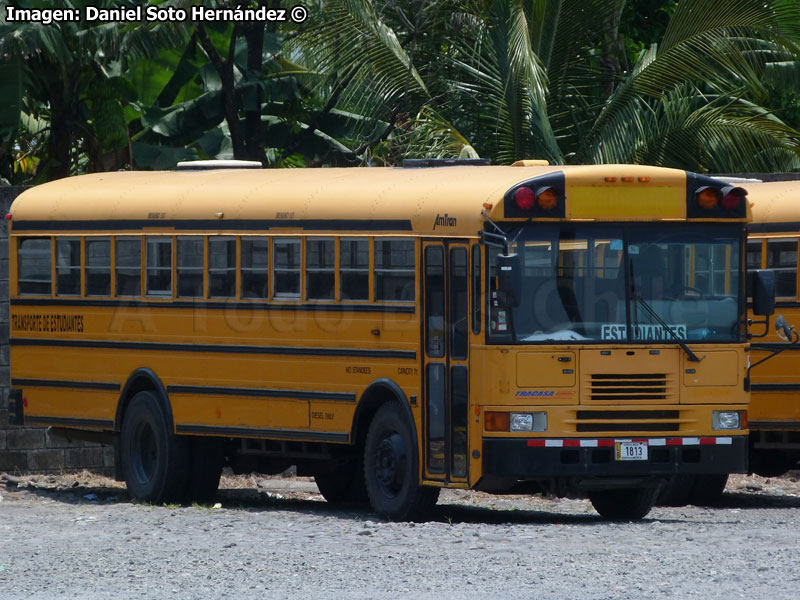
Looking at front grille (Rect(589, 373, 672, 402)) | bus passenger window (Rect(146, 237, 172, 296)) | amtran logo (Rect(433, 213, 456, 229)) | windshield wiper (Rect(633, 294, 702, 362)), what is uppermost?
amtran logo (Rect(433, 213, 456, 229))

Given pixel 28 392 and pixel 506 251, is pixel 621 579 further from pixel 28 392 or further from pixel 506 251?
pixel 28 392

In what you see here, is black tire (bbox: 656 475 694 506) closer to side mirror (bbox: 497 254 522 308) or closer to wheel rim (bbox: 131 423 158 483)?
side mirror (bbox: 497 254 522 308)

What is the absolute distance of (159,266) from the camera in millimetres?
14594

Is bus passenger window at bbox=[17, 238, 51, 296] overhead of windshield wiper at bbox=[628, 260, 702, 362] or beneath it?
overhead

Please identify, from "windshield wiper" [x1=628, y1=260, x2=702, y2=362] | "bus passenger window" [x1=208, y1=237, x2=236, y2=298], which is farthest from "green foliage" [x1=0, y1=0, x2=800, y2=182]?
"windshield wiper" [x1=628, y1=260, x2=702, y2=362]

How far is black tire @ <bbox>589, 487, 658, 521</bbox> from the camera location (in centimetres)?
1305

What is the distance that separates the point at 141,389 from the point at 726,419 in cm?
528

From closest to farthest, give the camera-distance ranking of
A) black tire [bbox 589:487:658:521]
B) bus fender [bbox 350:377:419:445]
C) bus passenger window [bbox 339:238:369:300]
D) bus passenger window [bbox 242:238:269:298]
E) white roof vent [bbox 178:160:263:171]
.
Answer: bus fender [bbox 350:377:419:445]
bus passenger window [bbox 339:238:369:300]
black tire [bbox 589:487:658:521]
bus passenger window [bbox 242:238:269:298]
white roof vent [bbox 178:160:263:171]

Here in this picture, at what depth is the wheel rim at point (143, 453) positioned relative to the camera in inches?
594

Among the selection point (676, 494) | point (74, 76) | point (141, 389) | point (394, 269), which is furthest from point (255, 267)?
point (74, 76)

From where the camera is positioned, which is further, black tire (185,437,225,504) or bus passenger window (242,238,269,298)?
black tire (185,437,225,504)

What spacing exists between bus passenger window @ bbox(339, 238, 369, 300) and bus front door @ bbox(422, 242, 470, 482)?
66cm

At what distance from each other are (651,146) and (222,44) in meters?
6.08

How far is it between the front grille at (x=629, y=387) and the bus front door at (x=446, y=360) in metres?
0.90
